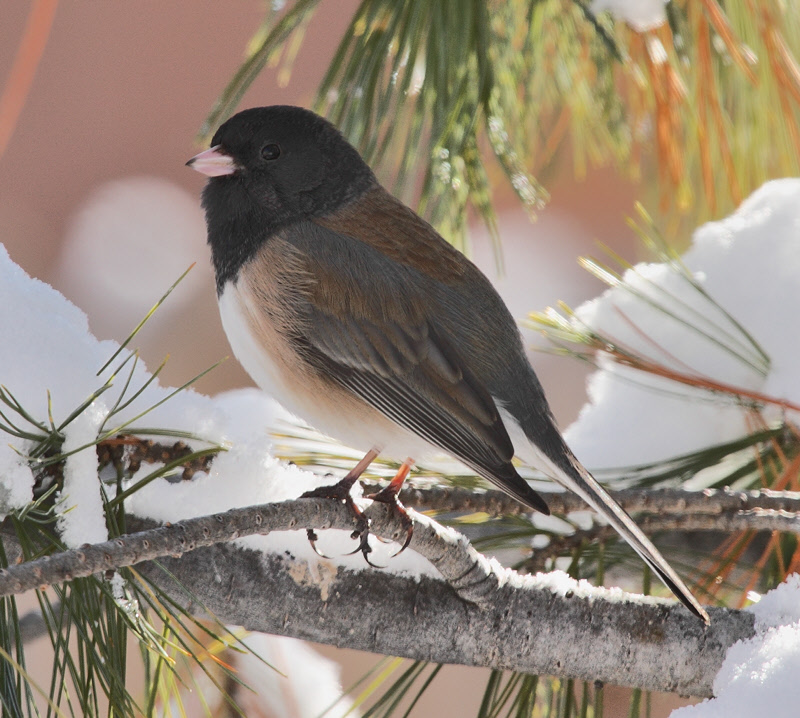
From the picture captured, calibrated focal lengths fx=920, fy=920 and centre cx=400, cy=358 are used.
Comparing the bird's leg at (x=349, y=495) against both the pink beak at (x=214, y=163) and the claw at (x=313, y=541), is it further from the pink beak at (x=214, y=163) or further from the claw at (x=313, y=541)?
the pink beak at (x=214, y=163)

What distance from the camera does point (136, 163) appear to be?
2199 millimetres

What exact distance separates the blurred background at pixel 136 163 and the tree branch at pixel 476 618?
1342 millimetres

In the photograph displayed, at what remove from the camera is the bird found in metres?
1.03

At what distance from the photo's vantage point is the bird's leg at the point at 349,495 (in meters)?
0.89

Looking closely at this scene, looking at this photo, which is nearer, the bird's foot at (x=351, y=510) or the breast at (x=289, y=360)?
the bird's foot at (x=351, y=510)

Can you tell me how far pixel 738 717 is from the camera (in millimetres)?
702

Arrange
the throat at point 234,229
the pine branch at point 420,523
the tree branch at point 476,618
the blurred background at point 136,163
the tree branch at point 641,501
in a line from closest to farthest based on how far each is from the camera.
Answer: the pine branch at point 420,523 → the tree branch at point 476,618 → the tree branch at point 641,501 → the throat at point 234,229 → the blurred background at point 136,163

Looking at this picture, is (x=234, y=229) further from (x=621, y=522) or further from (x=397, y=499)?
(x=621, y=522)

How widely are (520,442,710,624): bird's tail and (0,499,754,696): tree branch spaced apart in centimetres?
3

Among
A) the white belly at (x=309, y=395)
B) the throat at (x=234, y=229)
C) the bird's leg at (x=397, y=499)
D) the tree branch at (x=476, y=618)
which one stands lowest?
the tree branch at (x=476, y=618)

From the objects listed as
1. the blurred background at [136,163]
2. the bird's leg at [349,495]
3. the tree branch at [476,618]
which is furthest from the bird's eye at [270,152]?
the blurred background at [136,163]

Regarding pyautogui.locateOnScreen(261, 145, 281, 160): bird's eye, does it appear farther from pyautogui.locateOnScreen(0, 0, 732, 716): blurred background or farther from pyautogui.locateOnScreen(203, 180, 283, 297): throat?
pyautogui.locateOnScreen(0, 0, 732, 716): blurred background

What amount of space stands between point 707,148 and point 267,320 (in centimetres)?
65

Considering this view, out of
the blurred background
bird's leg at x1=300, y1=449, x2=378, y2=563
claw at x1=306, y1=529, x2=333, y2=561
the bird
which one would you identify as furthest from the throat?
the blurred background
